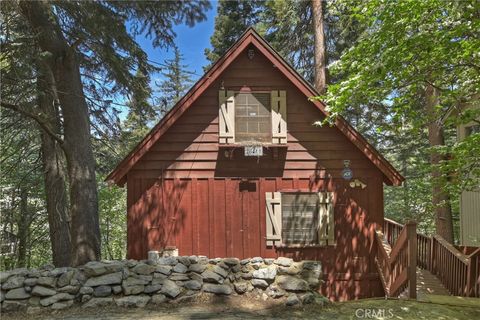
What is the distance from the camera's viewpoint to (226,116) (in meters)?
8.11

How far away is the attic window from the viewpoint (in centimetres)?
820

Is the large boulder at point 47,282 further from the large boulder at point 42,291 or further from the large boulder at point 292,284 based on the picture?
the large boulder at point 292,284

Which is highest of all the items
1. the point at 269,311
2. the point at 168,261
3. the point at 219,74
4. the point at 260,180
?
the point at 219,74

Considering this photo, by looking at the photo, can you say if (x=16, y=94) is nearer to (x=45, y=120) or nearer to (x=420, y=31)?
(x=45, y=120)

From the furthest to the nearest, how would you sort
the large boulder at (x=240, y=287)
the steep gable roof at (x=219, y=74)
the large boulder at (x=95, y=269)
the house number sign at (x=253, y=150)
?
the house number sign at (x=253, y=150) → the steep gable roof at (x=219, y=74) → the large boulder at (x=240, y=287) → the large boulder at (x=95, y=269)

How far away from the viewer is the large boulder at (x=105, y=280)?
6.00 metres

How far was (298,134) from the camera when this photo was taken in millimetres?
8266

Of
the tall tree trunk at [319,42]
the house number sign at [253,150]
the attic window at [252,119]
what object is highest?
the tall tree trunk at [319,42]

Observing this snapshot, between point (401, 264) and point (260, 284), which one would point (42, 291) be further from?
point (401, 264)

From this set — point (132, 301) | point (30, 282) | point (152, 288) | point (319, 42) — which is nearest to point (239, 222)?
point (152, 288)

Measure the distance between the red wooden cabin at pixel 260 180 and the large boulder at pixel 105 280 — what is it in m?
1.86

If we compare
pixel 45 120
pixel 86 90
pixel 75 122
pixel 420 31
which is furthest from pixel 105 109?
pixel 420 31

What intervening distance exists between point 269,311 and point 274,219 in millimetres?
2592

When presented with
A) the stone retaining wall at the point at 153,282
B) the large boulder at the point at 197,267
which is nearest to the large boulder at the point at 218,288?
the stone retaining wall at the point at 153,282
